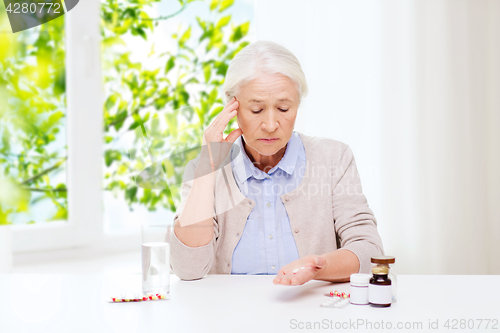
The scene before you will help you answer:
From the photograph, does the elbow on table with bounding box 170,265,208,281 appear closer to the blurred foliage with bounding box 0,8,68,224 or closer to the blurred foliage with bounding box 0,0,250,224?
the blurred foliage with bounding box 0,0,250,224

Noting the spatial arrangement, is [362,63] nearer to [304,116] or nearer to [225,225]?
[304,116]

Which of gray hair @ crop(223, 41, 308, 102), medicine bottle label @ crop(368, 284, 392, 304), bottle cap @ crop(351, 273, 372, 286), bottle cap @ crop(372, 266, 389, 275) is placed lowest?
medicine bottle label @ crop(368, 284, 392, 304)

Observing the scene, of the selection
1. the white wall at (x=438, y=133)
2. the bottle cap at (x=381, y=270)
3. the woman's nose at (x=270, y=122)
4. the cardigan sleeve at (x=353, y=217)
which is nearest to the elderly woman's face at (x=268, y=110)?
the woman's nose at (x=270, y=122)

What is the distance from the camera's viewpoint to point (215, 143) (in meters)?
1.51

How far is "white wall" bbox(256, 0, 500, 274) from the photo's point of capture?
Result: 218 centimetres

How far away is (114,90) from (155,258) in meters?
1.34

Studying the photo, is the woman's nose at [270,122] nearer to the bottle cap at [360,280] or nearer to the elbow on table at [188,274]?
the elbow on table at [188,274]

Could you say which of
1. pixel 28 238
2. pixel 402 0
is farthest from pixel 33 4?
pixel 402 0

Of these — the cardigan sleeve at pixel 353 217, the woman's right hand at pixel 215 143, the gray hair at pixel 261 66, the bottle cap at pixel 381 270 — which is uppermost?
the gray hair at pixel 261 66

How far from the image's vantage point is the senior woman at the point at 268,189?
1.46 metres

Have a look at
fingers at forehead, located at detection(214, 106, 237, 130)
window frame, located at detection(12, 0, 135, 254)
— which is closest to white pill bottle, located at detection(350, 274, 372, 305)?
fingers at forehead, located at detection(214, 106, 237, 130)

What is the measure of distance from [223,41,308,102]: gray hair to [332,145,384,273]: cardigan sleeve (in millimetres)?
300

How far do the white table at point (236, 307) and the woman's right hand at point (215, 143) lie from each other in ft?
1.19

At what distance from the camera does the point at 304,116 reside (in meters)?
2.39
